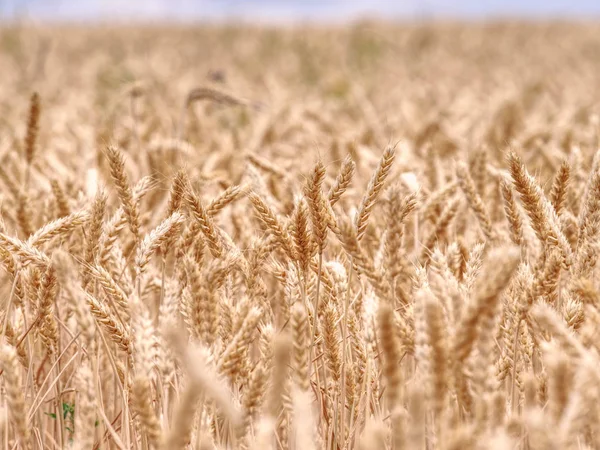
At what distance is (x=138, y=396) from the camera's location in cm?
113

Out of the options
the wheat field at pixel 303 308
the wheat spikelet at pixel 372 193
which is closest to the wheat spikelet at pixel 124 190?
the wheat field at pixel 303 308

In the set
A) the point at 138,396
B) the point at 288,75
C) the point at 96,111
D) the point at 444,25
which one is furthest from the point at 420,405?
the point at 444,25

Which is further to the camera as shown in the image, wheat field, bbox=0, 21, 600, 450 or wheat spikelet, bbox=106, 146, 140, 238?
wheat spikelet, bbox=106, 146, 140, 238

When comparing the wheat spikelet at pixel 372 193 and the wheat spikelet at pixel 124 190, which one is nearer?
the wheat spikelet at pixel 372 193

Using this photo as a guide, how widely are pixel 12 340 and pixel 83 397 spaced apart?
0.59m

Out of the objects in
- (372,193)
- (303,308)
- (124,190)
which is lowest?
(303,308)

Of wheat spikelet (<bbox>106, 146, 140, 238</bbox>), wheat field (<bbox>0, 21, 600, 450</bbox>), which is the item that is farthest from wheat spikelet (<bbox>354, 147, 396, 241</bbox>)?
wheat spikelet (<bbox>106, 146, 140, 238</bbox>)

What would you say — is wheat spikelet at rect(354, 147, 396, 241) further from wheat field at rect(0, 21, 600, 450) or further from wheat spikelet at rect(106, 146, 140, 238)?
wheat spikelet at rect(106, 146, 140, 238)

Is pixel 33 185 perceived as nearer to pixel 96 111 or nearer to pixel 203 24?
pixel 96 111

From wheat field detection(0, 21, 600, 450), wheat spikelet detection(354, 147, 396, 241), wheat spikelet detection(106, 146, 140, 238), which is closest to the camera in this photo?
wheat field detection(0, 21, 600, 450)

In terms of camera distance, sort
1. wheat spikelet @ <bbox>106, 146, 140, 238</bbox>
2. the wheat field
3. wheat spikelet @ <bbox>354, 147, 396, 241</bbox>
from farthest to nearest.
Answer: wheat spikelet @ <bbox>106, 146, 140, 238</bbox> < wheat spikelet @ <bbox>354, 147, 396, 241</bbox> < the wheat field

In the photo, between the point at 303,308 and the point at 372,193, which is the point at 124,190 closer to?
the point at 372,193

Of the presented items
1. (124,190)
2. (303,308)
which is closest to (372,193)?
(303,308)

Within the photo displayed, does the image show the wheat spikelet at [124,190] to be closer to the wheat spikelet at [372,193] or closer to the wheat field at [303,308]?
the wheat field at [303,308]
